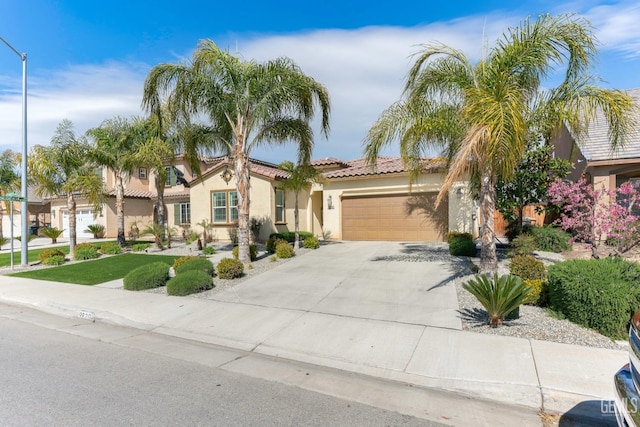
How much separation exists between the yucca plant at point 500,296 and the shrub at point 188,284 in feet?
20.3

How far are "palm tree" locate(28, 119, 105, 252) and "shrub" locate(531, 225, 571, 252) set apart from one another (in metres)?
17.4

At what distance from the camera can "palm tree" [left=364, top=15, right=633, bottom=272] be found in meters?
6.65

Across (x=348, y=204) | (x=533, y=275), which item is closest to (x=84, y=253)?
(x=348, y=204)

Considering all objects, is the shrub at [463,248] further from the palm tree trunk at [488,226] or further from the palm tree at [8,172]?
the palm tree at [8,172]

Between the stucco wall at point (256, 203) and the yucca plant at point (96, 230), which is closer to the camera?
the stucco wall at point (256, 203)

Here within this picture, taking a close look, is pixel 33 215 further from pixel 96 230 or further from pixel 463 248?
pixel 463 248

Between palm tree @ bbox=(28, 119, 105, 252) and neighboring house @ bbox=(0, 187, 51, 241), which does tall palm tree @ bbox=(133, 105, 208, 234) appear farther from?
neighboring house @ bbox=(0, 187, 51, 241)

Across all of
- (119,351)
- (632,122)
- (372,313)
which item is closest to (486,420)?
(372,313)

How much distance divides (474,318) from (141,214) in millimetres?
25264

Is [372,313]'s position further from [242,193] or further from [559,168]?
[559,168]

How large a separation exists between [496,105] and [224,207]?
1519cm

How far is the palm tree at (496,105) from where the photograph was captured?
6.65 meters

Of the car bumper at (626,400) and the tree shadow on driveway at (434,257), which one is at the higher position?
the car bumper at (626,400)

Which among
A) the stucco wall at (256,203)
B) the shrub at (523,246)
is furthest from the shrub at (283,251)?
the shrub at (523,246)
